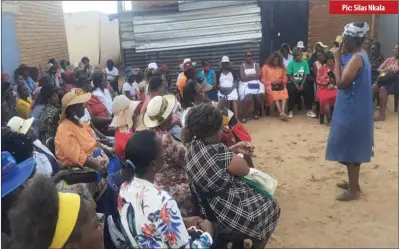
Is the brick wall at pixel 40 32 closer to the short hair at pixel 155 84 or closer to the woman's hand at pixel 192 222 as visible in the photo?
the short hair at pixel 155 84

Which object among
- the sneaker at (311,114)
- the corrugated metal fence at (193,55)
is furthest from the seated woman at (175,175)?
the corrugated metal fence at (193,55)

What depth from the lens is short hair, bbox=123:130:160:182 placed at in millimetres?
1726

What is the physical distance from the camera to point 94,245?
1340 mm

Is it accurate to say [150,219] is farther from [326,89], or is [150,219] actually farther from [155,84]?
[326,89]

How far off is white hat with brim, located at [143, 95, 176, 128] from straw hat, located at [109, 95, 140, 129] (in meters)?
0.55

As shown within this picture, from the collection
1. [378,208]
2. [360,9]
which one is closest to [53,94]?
[360,9]

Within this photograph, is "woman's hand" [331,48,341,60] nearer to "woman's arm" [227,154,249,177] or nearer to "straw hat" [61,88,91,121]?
"woman's arm" [227,154,249,177]

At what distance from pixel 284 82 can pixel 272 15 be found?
1131 millimetres

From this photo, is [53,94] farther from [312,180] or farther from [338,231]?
[338,231]

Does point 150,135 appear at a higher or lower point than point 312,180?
higher

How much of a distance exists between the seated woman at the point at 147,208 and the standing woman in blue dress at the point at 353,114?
1.50 metres

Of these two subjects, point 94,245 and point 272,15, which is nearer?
point 94,245

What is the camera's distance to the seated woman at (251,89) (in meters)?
6.66
